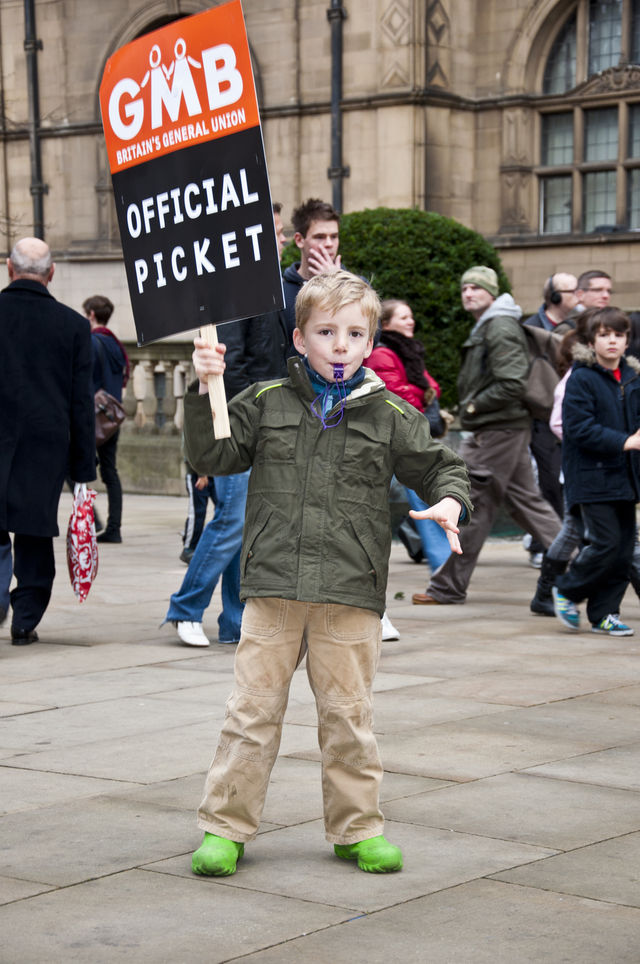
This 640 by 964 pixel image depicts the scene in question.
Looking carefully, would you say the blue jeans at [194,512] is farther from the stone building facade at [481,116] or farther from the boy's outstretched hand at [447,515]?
the stone building facade at [481,116]

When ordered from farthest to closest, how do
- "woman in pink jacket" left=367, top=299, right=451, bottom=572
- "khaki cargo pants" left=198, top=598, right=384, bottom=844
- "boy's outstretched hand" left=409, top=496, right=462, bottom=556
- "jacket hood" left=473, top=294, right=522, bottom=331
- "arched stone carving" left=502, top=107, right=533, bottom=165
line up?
"arched stone carving" left=502, top=107, right=533, bottom=165
"jacket hood" left=473, top=294, right=522, bottom=331
"woman in pink jacket" left=367, top=299, right=451, bottom=572
"khaki cargo pants" left=198, top=598, right=384, bottom=844
"boy's outstretched hand" left=409, top=496, right=462, bottom=556

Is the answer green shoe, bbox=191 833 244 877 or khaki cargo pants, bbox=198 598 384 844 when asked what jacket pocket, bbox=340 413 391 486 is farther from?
green shoe, bbox=191 833 244 877

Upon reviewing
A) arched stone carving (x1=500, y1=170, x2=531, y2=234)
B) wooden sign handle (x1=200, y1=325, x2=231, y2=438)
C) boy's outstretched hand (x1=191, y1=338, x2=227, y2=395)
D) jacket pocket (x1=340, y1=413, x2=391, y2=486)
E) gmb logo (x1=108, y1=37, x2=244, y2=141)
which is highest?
arched stone carving (x1=500, y1=170, x2=531, y2=234)

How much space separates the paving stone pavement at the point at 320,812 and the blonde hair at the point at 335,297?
4.55 ft

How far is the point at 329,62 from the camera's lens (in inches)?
865

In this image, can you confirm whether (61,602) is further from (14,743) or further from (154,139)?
(154,139)

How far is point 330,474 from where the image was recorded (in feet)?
13.0

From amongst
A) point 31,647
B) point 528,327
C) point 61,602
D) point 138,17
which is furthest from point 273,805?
point 138,17

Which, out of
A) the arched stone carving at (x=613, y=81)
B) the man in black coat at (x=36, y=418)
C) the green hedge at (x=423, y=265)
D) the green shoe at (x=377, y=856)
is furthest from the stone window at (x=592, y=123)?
the green shoe at (x=377, y=856)

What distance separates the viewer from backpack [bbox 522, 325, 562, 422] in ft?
29.7

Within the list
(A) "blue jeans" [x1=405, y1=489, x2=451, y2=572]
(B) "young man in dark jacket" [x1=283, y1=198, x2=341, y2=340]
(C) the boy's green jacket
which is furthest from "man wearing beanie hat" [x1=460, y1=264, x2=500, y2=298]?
(C) the boy's green jacket

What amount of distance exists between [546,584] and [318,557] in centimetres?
446

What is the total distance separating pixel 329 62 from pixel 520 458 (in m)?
14.2

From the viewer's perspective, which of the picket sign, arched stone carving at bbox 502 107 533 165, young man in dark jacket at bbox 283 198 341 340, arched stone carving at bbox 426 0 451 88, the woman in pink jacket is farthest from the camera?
arched stone carving at bbox 502 107 533 165
